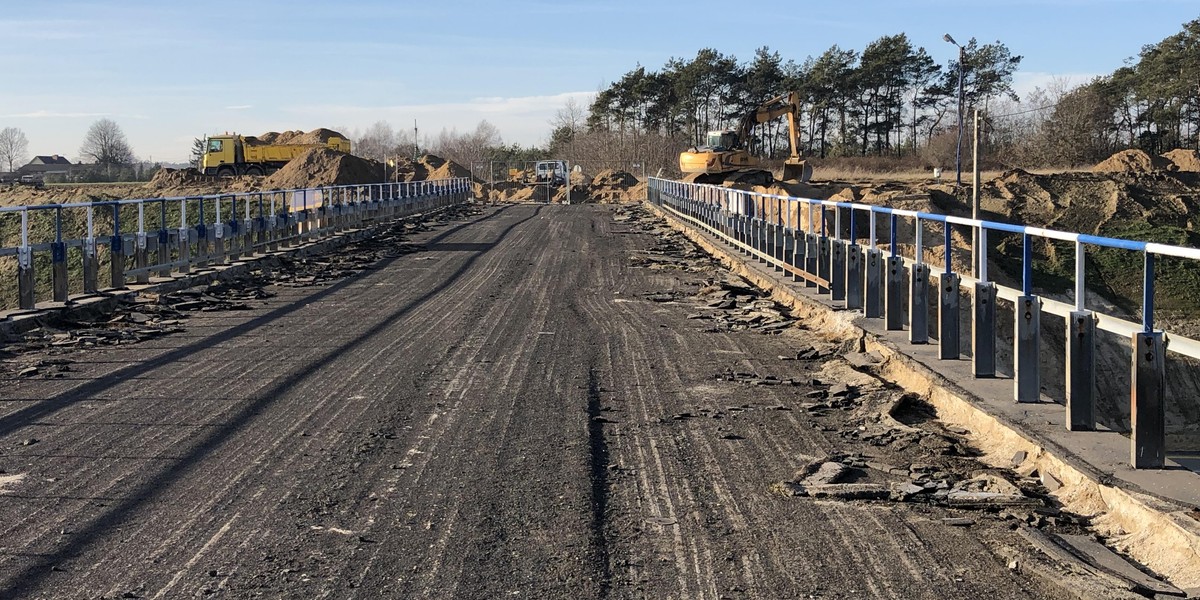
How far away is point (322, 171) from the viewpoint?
6788 centimetres

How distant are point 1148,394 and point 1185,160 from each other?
64231 millimetres

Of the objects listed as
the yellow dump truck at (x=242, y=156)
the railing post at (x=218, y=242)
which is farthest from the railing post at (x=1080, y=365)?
the yellow dump truck at (x=242, y=156)

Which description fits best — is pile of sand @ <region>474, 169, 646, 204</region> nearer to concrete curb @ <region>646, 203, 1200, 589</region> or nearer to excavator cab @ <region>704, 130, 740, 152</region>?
excavator cab @ <region>704, 130, 740, 152</region>

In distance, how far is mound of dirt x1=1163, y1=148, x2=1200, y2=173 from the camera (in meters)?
62.2

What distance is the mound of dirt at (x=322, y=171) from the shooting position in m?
65.5

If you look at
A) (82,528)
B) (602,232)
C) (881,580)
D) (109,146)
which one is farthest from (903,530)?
(109,146)

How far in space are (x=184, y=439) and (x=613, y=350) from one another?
4.87m

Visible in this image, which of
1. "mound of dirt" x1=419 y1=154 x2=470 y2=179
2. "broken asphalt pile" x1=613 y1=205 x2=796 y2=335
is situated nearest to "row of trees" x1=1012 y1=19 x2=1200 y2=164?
"mound of dirt" x1=419 y1=154 x2=470 y2=179

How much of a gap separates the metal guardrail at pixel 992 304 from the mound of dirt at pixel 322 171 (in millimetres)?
49250

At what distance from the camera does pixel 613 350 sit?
37.8ft

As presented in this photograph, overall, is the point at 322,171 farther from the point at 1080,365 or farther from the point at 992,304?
the point at 1080,365

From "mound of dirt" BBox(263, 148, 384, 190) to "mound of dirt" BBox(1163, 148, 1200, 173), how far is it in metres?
44.4

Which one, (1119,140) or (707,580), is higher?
(1119,140)

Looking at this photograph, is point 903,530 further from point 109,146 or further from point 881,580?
point 109,146
